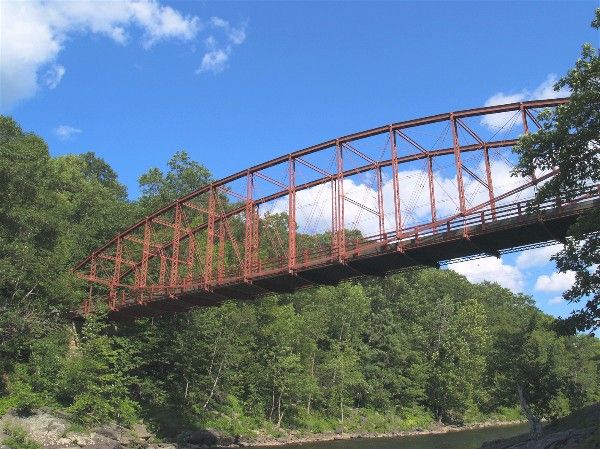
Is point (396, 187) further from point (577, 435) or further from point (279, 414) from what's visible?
point (279, 414)

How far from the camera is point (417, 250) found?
3028cm

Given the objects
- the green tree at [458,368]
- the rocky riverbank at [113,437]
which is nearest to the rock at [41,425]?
the rocky riverbank at [113,437]

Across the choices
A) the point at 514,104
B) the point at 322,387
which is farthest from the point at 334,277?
the point at 322,387

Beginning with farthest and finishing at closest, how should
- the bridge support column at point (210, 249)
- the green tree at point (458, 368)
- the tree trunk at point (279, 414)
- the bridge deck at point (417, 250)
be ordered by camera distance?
1. the green tree at point (458, 368)
2. the tree trunk at point (279, 414)
3. the bridge support column at point (210, 249)
4. the bridge deck at point (417, 250)

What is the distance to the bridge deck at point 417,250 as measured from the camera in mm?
26812

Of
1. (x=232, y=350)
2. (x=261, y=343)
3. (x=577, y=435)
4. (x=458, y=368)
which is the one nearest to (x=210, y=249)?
(x=232, y=350)

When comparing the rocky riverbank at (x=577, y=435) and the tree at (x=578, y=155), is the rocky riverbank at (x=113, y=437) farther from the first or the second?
the tree at (x=578, y=155)

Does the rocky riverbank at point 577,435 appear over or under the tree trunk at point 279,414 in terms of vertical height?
over

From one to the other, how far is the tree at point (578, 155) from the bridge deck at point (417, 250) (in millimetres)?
2040

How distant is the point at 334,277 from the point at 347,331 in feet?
129

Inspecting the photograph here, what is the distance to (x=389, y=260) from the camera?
106ft

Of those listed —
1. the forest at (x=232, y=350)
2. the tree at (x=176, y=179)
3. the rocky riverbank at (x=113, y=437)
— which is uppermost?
the tree at (x=176, y=179)

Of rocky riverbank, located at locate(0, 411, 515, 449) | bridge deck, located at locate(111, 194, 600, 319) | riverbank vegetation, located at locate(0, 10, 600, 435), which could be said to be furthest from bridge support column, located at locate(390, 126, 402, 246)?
rocky riverbank, located at locate(0, 411, 515, 449)

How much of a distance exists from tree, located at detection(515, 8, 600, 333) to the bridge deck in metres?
2.04
